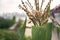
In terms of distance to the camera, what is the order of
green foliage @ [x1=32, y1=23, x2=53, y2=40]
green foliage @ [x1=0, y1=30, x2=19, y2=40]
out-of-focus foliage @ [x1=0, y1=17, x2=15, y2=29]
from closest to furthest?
green foliage @ [x1=32, y1=23, x2=53, y2=40] < green foliage @ [x1=0, y1=30, x2=19, y2=40] < out-of-focus foliage @ [x1=0, y1=17, x2=15, y2=29]

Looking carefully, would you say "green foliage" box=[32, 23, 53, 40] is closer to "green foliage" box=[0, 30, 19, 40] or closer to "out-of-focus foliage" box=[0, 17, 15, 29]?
"green foliage" box=[0, 30, 19, 40]

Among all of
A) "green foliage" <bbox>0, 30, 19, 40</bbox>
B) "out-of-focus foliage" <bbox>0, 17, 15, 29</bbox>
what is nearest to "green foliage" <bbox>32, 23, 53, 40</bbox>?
"green foliage" <bbox>0, 30, 19, 40</bbox>

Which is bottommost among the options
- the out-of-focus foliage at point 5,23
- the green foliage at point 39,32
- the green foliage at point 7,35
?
the green foliage at point 7,35

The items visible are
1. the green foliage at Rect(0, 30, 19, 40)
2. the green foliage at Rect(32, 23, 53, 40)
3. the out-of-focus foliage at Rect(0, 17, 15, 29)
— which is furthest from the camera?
the out-of-focus foliage at Rect(0, 17, 15, 29)

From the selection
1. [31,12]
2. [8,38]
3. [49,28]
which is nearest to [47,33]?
[49,28]

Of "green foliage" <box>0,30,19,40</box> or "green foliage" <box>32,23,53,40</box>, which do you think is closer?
"green foliage" <box>32,23,53,40</box>

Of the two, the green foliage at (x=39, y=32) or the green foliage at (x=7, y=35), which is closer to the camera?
the green foliage at (x=39, y=32)

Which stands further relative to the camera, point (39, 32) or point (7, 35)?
point (7, 35)

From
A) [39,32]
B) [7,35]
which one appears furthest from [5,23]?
[39,32]

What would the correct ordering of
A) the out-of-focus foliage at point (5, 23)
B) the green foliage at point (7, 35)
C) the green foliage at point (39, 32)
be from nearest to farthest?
1. the green foliage at point (39, 32)
2. the green foliage at point (7, 35)
3. the out-of-focus foliage at point (5, 23)

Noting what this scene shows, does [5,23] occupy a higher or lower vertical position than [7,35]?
higher

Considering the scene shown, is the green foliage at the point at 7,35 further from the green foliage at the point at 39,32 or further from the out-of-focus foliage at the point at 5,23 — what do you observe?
the green foliage at the point at 39,32

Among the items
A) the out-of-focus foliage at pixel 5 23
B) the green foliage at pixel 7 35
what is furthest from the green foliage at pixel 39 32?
the out-of-focus foliage at pixel 5 23

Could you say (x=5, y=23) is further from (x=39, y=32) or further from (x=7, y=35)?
(x=39, y=32)
